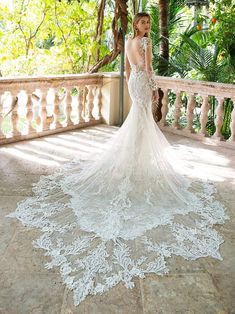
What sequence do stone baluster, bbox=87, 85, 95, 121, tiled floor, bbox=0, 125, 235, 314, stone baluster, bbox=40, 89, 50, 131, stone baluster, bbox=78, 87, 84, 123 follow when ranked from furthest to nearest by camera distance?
1. stone baluster, bbox=87, 85, 95, 121
2. stone baluster, bbox=78, 87, 84, 123
3. stone baluster, bbox=40, 89, 50, 131
4. tiled floor, bbox=0, 125, 235, 314

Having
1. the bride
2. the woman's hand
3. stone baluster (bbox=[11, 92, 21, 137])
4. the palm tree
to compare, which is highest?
the palm tree

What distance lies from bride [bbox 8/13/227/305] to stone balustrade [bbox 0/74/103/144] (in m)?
1.31

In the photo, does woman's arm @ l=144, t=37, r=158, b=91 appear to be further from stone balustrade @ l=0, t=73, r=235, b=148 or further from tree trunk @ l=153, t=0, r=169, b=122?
tree trunk @ l=153, t=0, r=169, b=122

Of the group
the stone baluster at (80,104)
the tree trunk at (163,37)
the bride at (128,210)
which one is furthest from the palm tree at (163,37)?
the bride at (128,210)

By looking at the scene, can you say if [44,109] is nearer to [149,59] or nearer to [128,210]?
[149,59]

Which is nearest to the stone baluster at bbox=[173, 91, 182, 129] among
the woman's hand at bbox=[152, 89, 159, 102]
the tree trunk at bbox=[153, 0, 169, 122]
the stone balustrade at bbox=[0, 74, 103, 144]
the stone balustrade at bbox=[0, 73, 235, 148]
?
the stone balustrade at bbox=[0, 73, 235, 148]

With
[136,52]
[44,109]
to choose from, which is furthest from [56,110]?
[136,52]

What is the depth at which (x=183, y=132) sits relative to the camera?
19.0ft

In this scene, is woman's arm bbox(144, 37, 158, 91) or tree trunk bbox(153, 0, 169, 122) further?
tree trunk bbox(153, 0, 169, 122)

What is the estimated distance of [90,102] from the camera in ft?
20.2

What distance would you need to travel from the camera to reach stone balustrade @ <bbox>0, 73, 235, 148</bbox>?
5145mm

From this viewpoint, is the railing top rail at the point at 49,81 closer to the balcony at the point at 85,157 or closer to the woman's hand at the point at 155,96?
the balcony at the point at 85,157

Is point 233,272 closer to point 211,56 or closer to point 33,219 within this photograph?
point 33,219

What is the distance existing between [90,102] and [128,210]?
333cm
